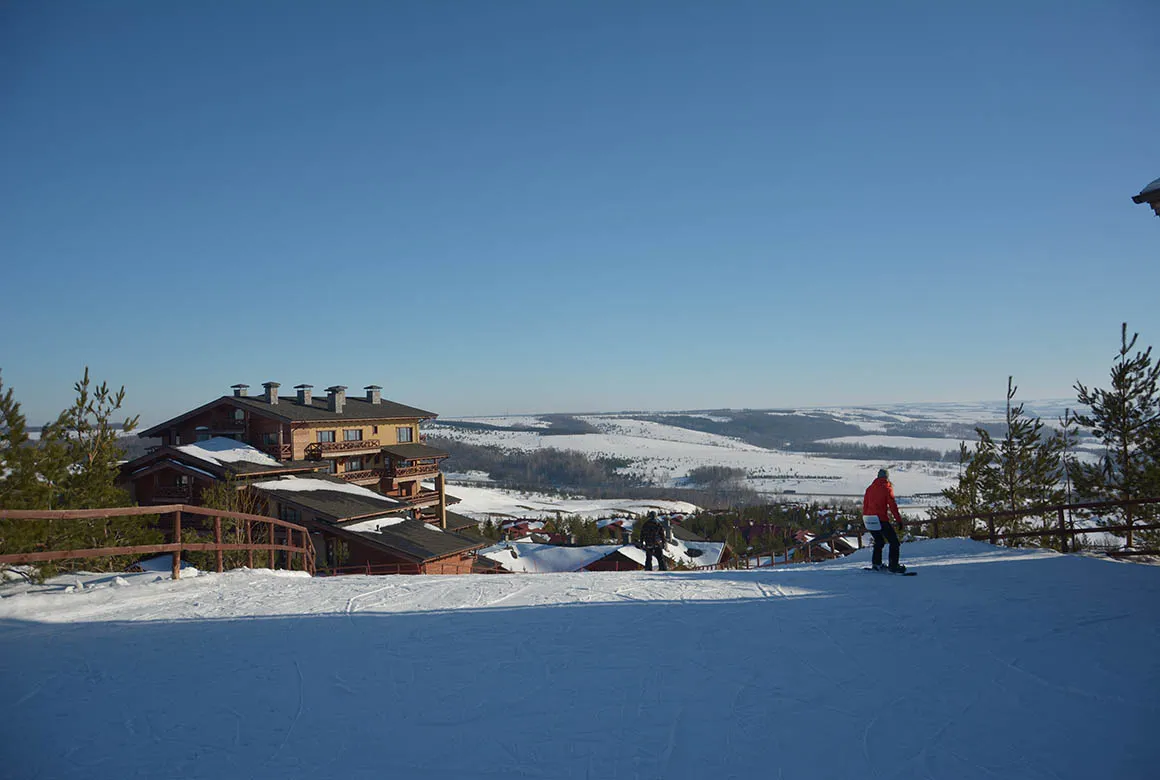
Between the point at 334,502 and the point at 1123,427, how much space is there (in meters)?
28.6

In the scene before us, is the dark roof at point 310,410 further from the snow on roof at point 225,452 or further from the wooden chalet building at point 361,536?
the wooden chalet building at point 361,536

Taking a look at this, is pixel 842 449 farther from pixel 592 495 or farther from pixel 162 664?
pixel 162 664

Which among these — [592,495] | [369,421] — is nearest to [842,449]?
[592,495]

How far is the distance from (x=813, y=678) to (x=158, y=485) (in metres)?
32.4

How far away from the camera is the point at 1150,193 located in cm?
784

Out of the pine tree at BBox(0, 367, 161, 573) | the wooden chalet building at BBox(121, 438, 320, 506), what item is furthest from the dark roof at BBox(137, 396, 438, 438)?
the pine tree at BBox(0, 367, 161, 573)

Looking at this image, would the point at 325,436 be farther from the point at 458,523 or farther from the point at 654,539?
the point at 654,539

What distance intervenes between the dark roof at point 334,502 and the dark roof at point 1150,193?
2483 cm

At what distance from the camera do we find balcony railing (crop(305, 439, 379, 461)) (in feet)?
114

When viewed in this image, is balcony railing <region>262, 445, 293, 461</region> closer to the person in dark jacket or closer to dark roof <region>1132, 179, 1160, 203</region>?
the person in dark jacket

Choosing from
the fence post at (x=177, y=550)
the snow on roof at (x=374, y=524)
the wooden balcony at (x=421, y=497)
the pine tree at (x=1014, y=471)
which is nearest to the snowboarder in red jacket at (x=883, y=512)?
the fence post at (x=177, y=550)

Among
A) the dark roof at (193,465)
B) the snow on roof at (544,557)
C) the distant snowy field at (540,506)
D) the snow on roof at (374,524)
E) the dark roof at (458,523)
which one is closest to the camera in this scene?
the snow on roof at (374,524)

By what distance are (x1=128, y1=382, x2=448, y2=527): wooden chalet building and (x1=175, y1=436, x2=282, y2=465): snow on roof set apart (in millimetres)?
1094

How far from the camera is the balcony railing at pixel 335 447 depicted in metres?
34.9
